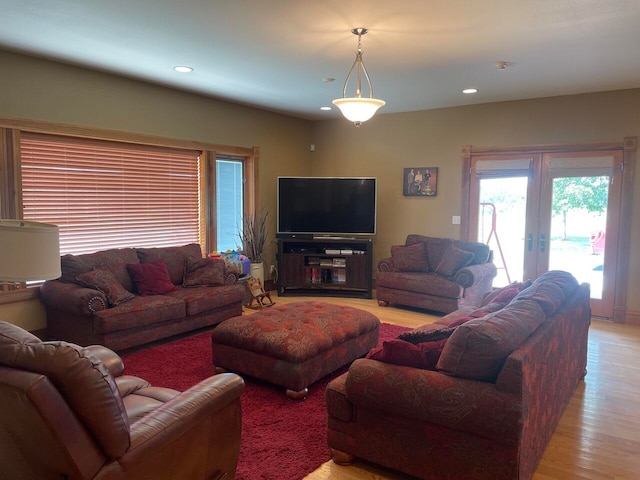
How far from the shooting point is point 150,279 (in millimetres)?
4734

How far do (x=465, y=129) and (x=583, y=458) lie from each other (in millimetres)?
4725

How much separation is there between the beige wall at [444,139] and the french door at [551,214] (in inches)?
8.5

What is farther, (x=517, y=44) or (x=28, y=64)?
(x=28, y=64)

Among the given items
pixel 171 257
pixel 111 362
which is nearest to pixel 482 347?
pixel 111 362

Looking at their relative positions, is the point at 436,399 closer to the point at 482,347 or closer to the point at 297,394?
the point at 482,347

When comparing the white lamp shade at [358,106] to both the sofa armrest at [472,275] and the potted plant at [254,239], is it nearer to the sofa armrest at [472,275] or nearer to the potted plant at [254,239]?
the sofa armrest at [472,275]

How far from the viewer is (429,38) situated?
12.0 ft

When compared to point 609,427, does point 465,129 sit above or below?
above

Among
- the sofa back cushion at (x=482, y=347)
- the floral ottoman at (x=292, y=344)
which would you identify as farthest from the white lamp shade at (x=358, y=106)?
the sofa back cushion at (x=482, y=347)

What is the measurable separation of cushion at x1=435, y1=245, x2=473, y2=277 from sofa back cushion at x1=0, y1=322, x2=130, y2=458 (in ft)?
15.9

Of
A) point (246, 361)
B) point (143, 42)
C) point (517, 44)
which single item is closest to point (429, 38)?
point (517, 44)

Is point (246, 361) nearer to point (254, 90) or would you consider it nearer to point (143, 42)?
point (143, 42)

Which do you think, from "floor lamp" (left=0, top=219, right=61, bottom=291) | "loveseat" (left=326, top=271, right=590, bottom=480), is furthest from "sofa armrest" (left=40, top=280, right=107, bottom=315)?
"loveseat" (left=326, top=271, right=590, bottom=480)

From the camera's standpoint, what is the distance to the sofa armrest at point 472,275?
5508mm
